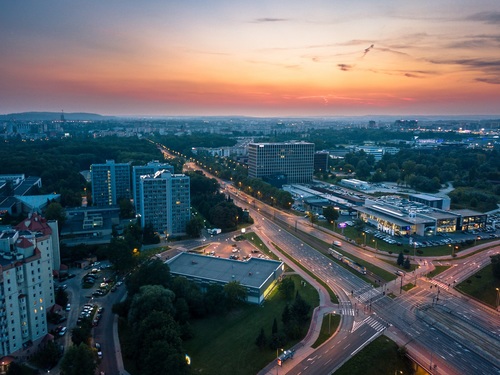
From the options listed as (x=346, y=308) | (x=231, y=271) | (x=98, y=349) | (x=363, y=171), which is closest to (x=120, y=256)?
(x=231, y=271)

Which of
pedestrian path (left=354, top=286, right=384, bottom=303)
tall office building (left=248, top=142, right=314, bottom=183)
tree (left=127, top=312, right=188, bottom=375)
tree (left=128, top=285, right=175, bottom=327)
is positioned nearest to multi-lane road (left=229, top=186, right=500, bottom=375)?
pedestrian path (left=354, top=286, right=384, bottom=303)

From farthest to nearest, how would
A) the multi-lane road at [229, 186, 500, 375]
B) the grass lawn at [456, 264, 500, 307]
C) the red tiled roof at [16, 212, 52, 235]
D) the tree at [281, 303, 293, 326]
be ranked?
the grass lawn at [456, 264, 500, 307] < the red tiled roof at [16, 212, 52, 235] < the tree at [281, 303, 293, 326] < the multi-lane road at [229, 186, 500, 375]

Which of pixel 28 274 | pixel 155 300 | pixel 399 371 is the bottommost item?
pixel 399 371

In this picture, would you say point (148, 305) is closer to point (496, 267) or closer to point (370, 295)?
point (370, 295)

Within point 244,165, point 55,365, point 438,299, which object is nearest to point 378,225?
point 438,299

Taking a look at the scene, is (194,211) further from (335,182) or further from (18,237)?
(335,182)

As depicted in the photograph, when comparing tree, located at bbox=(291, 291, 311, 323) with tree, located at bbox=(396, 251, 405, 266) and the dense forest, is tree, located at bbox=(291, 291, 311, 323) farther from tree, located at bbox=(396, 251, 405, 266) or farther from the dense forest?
the dense forest

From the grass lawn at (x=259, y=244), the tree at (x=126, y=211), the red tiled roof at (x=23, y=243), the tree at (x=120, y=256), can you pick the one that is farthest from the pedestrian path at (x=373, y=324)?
the tree at (x=126, y=211)
